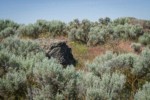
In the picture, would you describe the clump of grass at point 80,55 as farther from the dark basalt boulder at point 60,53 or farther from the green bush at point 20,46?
the green bush at point 20,46

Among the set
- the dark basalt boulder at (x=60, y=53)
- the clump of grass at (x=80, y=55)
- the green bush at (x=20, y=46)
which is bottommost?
the clump of grass at (x=80, y=55)

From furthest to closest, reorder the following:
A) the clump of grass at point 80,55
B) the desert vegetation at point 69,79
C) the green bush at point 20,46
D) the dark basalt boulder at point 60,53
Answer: the clump of grass at point 80,55 → the dark basalt boulder at point 60,53 → the green bush at point 20,46 → the desert vegetation at point 69,79

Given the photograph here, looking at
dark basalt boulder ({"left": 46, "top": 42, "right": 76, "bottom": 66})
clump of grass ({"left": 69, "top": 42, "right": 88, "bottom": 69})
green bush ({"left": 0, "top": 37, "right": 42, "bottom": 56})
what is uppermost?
green bush ({"left": 0, "top": 37, "right": 42, "bottom": 56})

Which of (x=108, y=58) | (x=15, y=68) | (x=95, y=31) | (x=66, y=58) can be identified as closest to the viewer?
(x=15, y=68)

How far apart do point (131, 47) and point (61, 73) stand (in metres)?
20.0

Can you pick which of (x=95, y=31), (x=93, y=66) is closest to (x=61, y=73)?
(x=93, y=66)

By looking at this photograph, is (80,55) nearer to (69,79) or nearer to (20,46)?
(20,46)

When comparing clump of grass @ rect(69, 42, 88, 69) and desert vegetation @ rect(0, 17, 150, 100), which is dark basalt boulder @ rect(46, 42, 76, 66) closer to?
clump of grass @ rect(69, 42, 88, 69)


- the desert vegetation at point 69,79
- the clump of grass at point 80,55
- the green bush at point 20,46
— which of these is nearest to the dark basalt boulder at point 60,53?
the clump of grass at point 80,55

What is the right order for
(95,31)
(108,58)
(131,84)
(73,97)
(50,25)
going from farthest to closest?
(50,25)
(95,31)
(108,58)
(131,84)
(73,97)

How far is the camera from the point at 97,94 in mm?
9922

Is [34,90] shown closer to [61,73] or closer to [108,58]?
[61,73]

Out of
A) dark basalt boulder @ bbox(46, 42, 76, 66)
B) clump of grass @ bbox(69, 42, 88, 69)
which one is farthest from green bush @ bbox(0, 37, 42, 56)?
clump of grass @ bbox(69, 42, 88, 69)

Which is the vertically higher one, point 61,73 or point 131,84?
point 61,73
